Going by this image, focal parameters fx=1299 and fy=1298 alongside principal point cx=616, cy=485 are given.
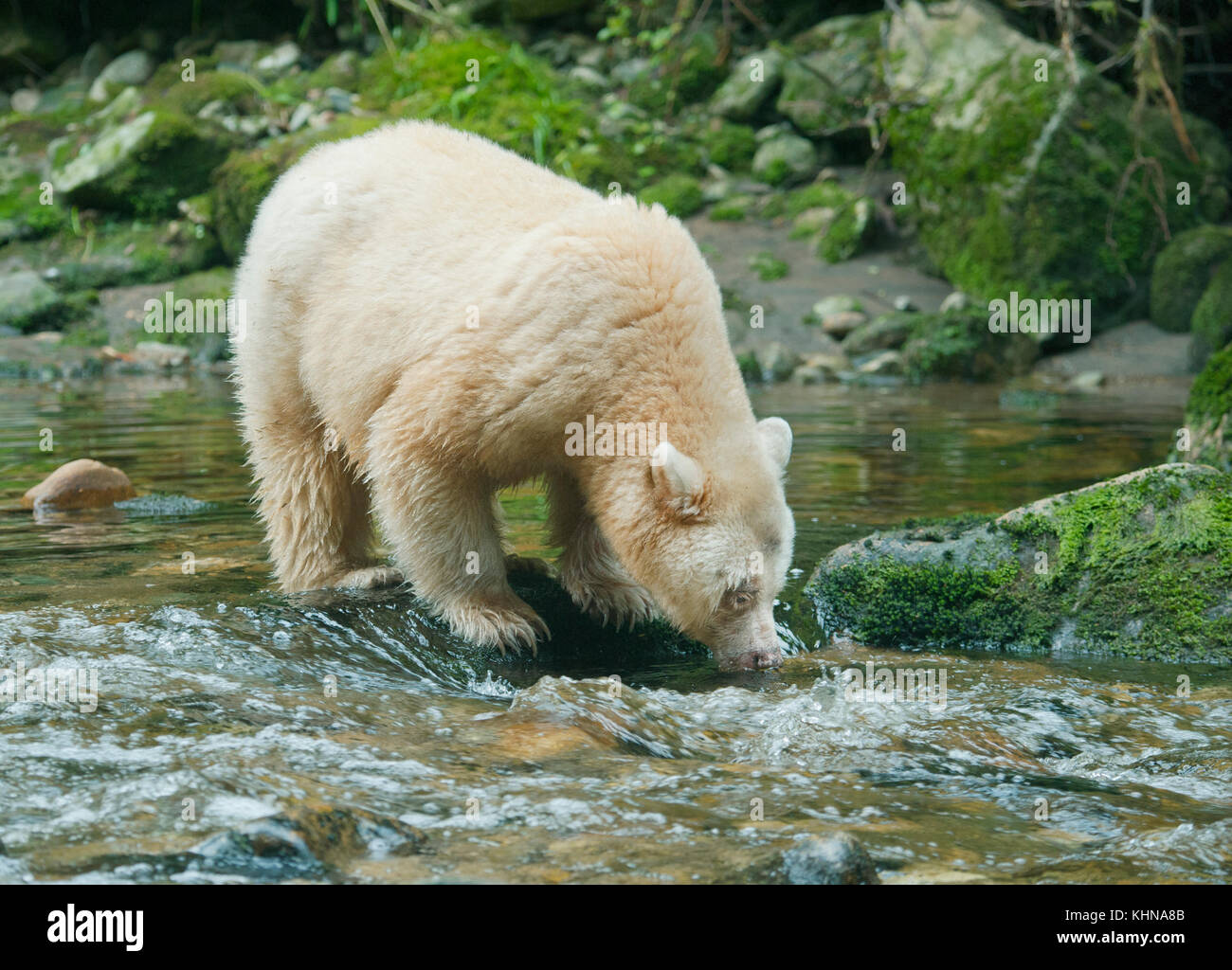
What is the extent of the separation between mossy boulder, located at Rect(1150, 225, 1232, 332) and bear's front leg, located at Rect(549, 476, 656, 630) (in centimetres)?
1342

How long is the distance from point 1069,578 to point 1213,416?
2995mm

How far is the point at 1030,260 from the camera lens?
17781 mm

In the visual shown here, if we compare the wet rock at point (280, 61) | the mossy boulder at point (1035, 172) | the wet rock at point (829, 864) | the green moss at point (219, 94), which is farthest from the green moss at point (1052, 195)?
the wet rock at point (829, 864)

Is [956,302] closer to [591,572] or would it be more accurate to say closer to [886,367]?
[886,367]

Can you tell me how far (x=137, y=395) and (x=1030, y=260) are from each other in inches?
463

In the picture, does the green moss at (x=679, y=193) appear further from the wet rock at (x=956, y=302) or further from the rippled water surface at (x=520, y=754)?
the rippled water surface at (x=520, y=754)

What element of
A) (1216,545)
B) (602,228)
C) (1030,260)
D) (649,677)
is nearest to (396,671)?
(649,677)

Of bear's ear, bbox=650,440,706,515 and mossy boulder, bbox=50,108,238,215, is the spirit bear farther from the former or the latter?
mossy boulder, bbox=50,108,238,215

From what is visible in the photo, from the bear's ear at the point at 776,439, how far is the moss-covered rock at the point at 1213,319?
11.9 metres

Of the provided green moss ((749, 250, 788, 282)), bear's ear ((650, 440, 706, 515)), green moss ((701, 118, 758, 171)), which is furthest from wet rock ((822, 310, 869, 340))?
bear's ear ((650, 440, 706, 515))

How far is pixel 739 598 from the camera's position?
5.14m

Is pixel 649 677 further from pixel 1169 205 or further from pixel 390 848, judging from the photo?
pixel 1169 205

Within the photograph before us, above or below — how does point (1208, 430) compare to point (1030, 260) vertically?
below

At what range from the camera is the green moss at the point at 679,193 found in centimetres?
2034
